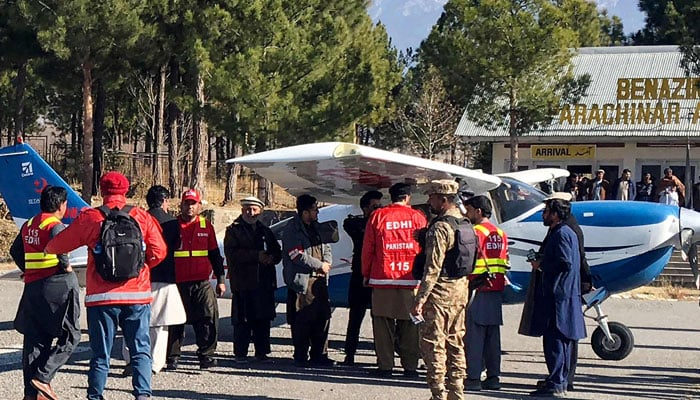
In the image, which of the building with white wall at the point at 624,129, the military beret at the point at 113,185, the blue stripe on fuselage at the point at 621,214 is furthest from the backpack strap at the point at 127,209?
the building with white wall at the point at 624,129

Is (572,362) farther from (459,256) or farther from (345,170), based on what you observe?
(345,170)

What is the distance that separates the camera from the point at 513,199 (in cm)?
1003

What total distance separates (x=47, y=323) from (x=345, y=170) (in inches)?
119

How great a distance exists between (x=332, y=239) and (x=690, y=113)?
28838 mm

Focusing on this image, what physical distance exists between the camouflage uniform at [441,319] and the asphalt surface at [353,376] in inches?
37.3

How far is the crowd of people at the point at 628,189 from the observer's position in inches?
837

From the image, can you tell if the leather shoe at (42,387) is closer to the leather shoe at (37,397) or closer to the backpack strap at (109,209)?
the leather shoe at (37,397)

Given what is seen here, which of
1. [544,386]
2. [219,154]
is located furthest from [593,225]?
[219,154]

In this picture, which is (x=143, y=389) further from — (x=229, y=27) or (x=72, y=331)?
(x=229, y=27)

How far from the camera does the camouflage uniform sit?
6.67 metres

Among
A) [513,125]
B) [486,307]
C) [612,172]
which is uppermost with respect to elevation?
[513,125]

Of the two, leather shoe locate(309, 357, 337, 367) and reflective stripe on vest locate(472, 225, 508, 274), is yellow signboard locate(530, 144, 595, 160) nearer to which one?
leather shoe locate(309, 357, 337, 367)

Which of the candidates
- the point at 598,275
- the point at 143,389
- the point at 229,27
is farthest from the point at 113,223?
the point at 229,27

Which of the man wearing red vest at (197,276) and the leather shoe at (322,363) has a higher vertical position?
the man wearing red vest at (197,276)
